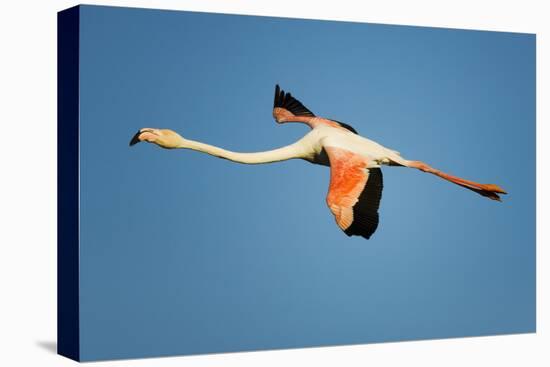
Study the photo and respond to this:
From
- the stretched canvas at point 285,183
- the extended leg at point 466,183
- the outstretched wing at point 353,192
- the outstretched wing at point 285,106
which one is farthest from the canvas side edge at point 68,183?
the extended leg at point 466,183

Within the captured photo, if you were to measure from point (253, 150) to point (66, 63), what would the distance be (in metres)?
1.57

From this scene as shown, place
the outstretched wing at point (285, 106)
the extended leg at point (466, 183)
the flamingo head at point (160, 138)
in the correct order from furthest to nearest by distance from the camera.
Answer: the extended leg at point (466, 183), the outstretched wing at point (285, 106), the flamingo head at point (160, 138)

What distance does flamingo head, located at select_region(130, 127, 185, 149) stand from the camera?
9.84 metres

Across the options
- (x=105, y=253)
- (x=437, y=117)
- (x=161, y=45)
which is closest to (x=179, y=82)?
(x=161, y=45)

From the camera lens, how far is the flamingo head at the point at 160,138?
9844mm

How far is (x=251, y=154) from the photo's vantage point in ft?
33.8

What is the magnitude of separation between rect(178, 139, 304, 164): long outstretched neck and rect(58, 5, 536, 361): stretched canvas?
0.04 ft

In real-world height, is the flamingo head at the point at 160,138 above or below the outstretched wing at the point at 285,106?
below

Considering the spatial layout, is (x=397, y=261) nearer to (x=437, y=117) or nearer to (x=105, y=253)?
(x=437, y=117)

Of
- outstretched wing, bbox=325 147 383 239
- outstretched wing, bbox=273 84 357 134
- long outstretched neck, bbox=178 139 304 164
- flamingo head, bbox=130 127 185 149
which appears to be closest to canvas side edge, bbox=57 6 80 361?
flamingo head, bbox=130 127 185 149

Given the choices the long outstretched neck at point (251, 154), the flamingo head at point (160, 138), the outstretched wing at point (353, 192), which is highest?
the flamingo head at point (160, 138)

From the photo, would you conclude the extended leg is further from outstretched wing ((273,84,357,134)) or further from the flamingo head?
the flamingo head

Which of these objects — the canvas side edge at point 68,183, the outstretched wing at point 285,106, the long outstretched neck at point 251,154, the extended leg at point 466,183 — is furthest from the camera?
the extended leg at point 466,183

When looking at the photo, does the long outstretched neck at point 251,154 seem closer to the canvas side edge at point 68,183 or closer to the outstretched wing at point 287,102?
the outstretched wing at point 287,102
